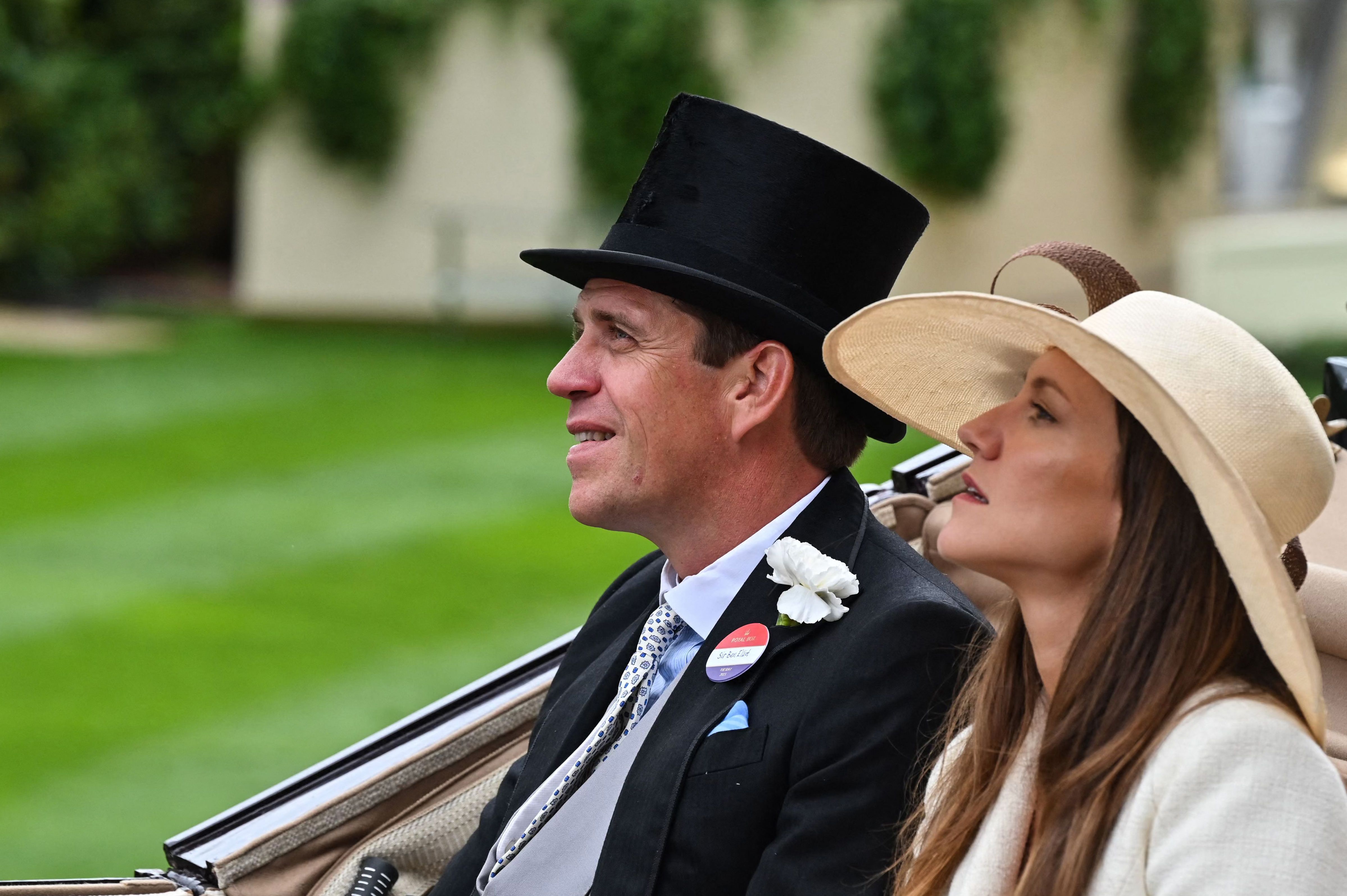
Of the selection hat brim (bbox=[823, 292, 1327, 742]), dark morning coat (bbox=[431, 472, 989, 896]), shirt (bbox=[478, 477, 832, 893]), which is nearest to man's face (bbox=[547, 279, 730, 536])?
shirt (bbox=[478, 477, 832, 893])

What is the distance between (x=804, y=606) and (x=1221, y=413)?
0.72 metres

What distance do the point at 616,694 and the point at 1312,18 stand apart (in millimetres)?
16161

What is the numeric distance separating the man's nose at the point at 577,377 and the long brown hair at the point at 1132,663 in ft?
3.10

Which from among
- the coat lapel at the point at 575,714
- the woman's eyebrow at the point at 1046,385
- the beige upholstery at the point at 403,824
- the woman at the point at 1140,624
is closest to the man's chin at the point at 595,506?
the coat lapel at the point at 575,714

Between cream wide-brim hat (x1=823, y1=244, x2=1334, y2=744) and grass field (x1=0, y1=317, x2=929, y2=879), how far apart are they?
399cm

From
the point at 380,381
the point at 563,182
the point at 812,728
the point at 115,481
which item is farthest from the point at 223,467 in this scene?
the point at 812,728

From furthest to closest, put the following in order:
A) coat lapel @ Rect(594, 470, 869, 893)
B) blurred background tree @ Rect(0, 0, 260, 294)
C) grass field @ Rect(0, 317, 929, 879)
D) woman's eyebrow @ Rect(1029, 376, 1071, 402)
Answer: blurred background tree @ Rect(0, 0, 260, 294) < grass field @ Rect(0, 317, 929, 879) < coat lapel @ Rect(594, 470, 869, 893) < woman's eyebrow @ Rect(1029, 376, 1071, 402)

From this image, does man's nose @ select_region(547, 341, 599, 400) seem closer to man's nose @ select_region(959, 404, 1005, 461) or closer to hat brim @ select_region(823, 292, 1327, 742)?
hat brim @ select_region(823, 292, 1327, 742)

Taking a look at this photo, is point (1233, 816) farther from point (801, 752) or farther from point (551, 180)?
point (551, 180)

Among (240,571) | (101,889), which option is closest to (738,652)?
(101,889)

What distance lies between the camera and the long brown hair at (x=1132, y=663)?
1.61 metres

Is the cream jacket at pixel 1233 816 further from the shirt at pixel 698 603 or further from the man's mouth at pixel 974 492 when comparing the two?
the shirt at pixel 698 603

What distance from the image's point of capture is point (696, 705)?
2221 mm

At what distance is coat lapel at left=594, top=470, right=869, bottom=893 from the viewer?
2.12 m
